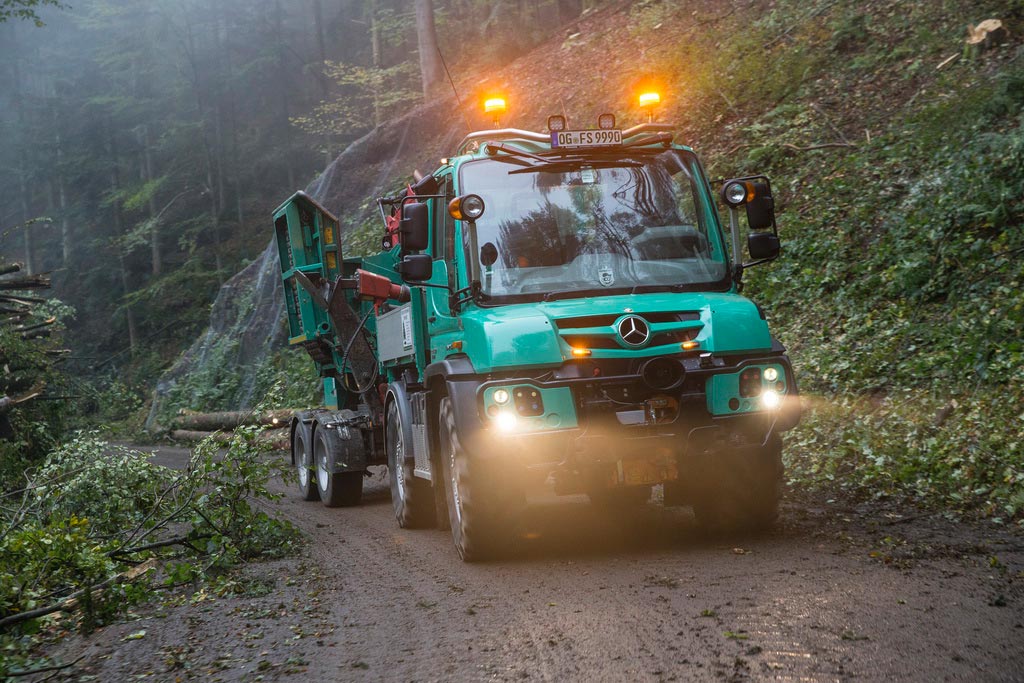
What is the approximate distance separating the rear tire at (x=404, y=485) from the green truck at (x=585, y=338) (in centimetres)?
3

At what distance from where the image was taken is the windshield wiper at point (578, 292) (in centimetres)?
719

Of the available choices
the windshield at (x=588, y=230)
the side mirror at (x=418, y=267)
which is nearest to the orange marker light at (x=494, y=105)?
the windshield at (x=588, y=230)

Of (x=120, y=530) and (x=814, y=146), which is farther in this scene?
(x=814, y=146)

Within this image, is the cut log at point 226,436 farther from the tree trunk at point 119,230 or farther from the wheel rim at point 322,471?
the tree trunk at point 119,230

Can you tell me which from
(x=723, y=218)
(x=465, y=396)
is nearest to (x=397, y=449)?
(x=465, y=396)

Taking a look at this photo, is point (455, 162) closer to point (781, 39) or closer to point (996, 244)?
point (996, 244)

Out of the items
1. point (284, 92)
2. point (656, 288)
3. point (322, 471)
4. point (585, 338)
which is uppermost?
point (284, 92)

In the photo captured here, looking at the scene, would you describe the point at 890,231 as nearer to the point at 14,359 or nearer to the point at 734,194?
the point at 734,194

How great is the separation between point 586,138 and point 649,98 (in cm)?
112

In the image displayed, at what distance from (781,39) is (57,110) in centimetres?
4252

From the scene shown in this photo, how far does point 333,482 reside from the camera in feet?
36.8

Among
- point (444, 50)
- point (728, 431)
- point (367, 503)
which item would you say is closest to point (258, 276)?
point (444, 50)

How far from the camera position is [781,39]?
18.6m

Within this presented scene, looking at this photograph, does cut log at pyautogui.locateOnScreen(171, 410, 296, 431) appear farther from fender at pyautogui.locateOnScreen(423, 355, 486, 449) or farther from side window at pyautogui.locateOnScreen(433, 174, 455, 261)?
fender at pyautogui.locateOnScreen(423, 355, 486, 449)
